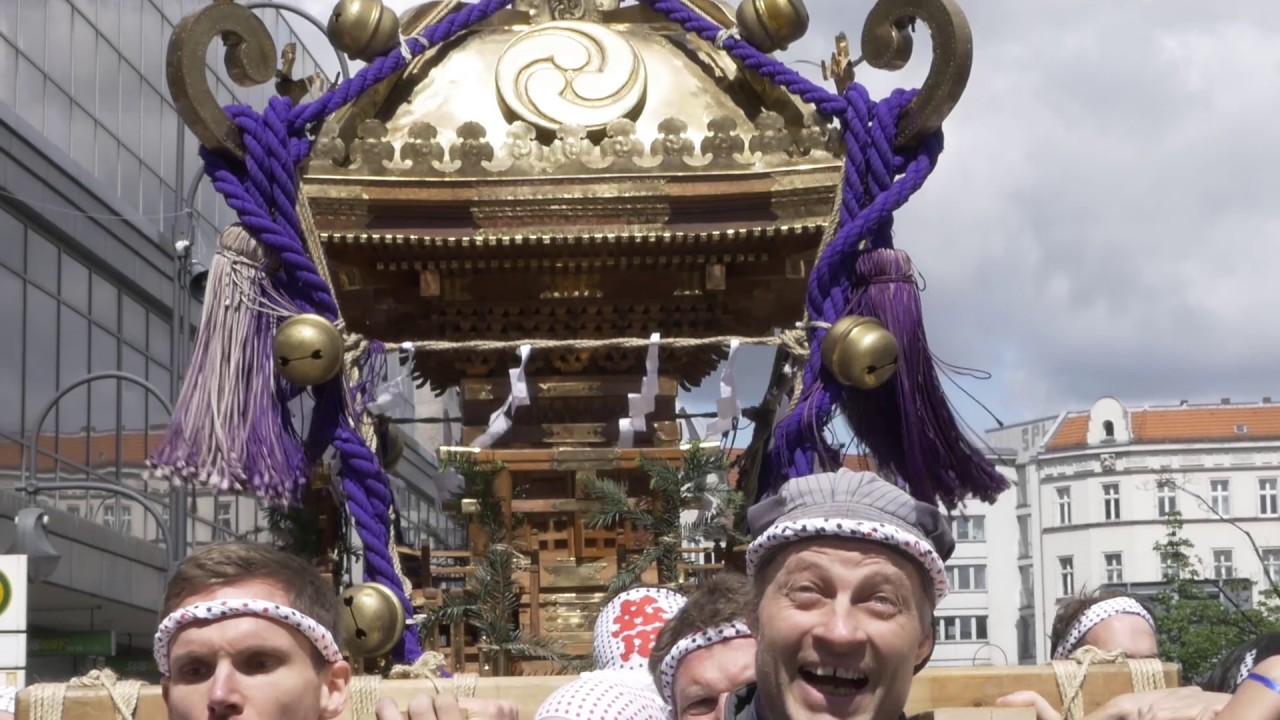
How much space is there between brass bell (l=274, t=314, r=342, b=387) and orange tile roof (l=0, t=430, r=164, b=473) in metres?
17.2

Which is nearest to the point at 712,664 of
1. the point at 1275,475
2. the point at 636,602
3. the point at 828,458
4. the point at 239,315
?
the point at 636,602

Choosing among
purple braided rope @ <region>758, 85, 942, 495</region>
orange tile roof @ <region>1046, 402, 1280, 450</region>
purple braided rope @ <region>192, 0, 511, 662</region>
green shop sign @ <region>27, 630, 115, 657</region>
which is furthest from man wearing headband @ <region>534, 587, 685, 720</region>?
orange tile roof @ <region>1046, 402, 1280, 450</region>

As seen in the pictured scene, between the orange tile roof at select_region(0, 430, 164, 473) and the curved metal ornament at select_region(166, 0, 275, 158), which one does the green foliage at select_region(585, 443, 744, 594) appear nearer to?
the curved metal ornament at select_region(166, 0, 275, 158)

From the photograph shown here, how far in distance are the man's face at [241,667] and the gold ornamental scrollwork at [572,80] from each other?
3538 mm

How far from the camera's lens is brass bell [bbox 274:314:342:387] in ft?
20.2

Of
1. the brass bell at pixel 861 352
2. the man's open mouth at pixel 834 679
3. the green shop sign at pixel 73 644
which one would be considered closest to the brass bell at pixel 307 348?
the brass bell at pixel 861 352

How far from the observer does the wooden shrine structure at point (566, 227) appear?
259 inches

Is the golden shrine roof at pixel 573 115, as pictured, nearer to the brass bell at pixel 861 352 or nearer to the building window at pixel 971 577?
the brass bell at pixel 861 352

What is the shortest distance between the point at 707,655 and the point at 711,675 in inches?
1.8

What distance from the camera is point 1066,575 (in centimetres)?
7288

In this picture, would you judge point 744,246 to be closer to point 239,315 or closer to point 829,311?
point 829,311

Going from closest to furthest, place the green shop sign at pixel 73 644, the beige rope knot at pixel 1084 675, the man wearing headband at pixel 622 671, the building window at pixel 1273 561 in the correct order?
1. the man wearing headband at pixel 622 671
2. the beige rope knot at pixel 1084 675
3. the green shop sign at pixel 73 644
4. the building window at pixel 1273 561

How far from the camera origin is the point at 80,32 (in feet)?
87.2

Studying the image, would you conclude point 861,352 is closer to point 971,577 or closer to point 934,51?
point 934,51
